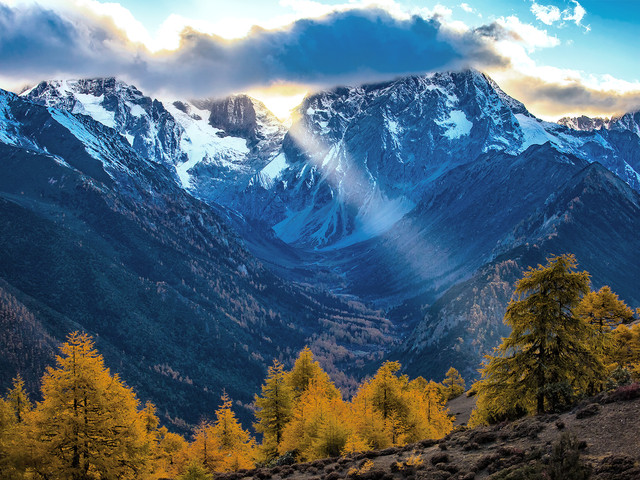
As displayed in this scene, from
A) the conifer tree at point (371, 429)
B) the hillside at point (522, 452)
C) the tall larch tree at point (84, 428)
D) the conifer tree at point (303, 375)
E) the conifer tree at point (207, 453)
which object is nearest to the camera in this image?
the hillside at point (522, 452)

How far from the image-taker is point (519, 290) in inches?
1576

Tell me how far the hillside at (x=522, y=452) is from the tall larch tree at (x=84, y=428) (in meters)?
10.8

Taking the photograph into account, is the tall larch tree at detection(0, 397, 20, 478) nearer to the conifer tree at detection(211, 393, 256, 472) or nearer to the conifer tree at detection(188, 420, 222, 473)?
the conifer tree at detection(188, 420, 222, 473)

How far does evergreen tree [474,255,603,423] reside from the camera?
37.5 m

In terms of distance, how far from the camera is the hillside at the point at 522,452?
27391mm

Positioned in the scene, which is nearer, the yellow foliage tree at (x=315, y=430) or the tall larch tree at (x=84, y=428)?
the tall larch tree at (x=84, y=428)

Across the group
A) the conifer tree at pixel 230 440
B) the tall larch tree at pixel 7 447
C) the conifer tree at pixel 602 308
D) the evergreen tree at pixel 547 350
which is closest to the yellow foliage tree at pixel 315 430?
the conifer tree at pixel 230 440

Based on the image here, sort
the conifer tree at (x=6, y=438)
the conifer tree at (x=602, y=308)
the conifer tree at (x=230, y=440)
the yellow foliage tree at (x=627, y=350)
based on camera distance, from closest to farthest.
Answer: the conifer tree at (x=6, y=438) < the yellow foliage tree at (x=627, y=350) < the conifer tree at (x=602, y=308) < the conifer tree at (x=230, y=440)

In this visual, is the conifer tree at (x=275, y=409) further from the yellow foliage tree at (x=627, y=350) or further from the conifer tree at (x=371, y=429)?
the yellow foliage tree at (x=627, y=350)

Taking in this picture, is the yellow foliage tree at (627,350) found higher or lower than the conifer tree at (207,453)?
higher

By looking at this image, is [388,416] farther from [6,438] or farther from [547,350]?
[6,438]

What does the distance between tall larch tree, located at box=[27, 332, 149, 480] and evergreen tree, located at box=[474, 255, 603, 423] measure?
2708cm

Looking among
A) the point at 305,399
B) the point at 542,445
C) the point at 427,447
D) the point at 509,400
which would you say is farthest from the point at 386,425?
the point at 542,445

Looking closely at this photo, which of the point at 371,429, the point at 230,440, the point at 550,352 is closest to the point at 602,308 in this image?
the point at 550,352
